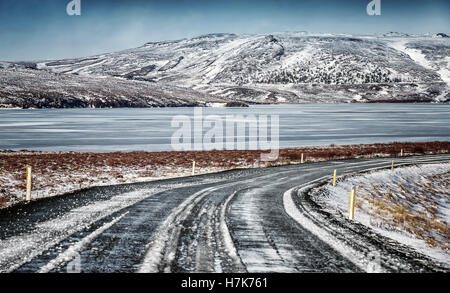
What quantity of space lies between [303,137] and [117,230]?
56.1m

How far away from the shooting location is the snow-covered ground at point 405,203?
48.5 ft

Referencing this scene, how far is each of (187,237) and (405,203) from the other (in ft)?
65.1

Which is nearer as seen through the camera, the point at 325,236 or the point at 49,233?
the point at 49,233

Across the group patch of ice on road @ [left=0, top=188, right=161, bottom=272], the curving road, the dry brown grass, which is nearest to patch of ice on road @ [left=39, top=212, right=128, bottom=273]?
the curving road

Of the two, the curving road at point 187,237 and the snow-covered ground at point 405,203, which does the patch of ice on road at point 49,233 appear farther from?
the snow-covered ground at point 405,203

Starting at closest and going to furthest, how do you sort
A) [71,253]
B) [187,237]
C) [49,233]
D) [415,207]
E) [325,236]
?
[71,253] < [187,237] < [49,233] < [325,236] < [415,207]

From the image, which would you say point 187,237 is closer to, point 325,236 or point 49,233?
point 49,233

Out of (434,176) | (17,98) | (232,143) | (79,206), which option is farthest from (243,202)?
(17,98)

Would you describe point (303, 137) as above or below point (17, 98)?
below

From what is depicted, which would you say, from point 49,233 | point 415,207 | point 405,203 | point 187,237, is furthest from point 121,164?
point 187,237

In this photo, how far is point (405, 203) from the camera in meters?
25.8

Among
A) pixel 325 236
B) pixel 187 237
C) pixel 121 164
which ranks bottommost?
pixel 121 164
